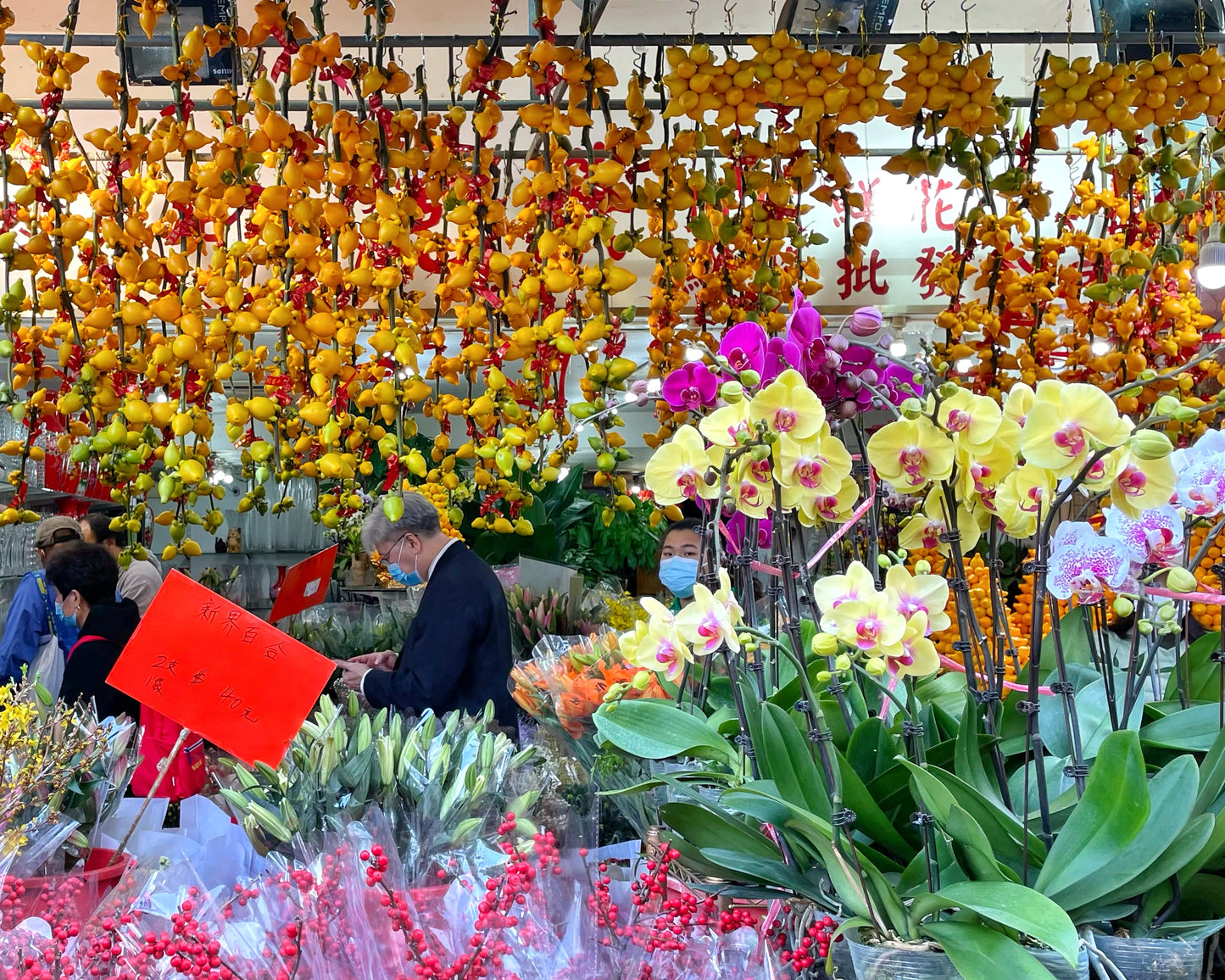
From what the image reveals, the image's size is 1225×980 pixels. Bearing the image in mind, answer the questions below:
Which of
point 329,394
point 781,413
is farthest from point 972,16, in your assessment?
point 781,413

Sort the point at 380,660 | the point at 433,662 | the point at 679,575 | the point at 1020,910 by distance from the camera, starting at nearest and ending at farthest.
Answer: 1. the point at 1020,910
2. the point at 679,575
3. the point at 433,662
4. the point at 380,660

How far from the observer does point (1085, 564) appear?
81 centimetres

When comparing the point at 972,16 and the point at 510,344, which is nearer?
the point at 510,344

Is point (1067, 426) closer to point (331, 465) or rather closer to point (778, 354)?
point (778, 354)

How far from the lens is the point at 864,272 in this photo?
4312mm

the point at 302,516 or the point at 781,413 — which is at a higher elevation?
the point at 781,413

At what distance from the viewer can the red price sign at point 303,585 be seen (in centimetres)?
289

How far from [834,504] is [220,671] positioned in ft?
2.67

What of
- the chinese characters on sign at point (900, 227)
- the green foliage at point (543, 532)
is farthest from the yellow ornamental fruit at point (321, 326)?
the chinese characters on sign at point (900, 227)

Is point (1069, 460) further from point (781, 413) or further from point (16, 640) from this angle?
point (16, 640)

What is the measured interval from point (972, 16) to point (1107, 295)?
1674 mm

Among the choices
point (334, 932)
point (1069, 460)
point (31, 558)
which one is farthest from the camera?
point (31, 558)

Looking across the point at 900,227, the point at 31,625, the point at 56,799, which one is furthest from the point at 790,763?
the point at 900,227

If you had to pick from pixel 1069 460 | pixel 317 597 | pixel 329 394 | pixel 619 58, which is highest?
pixel 619 58
